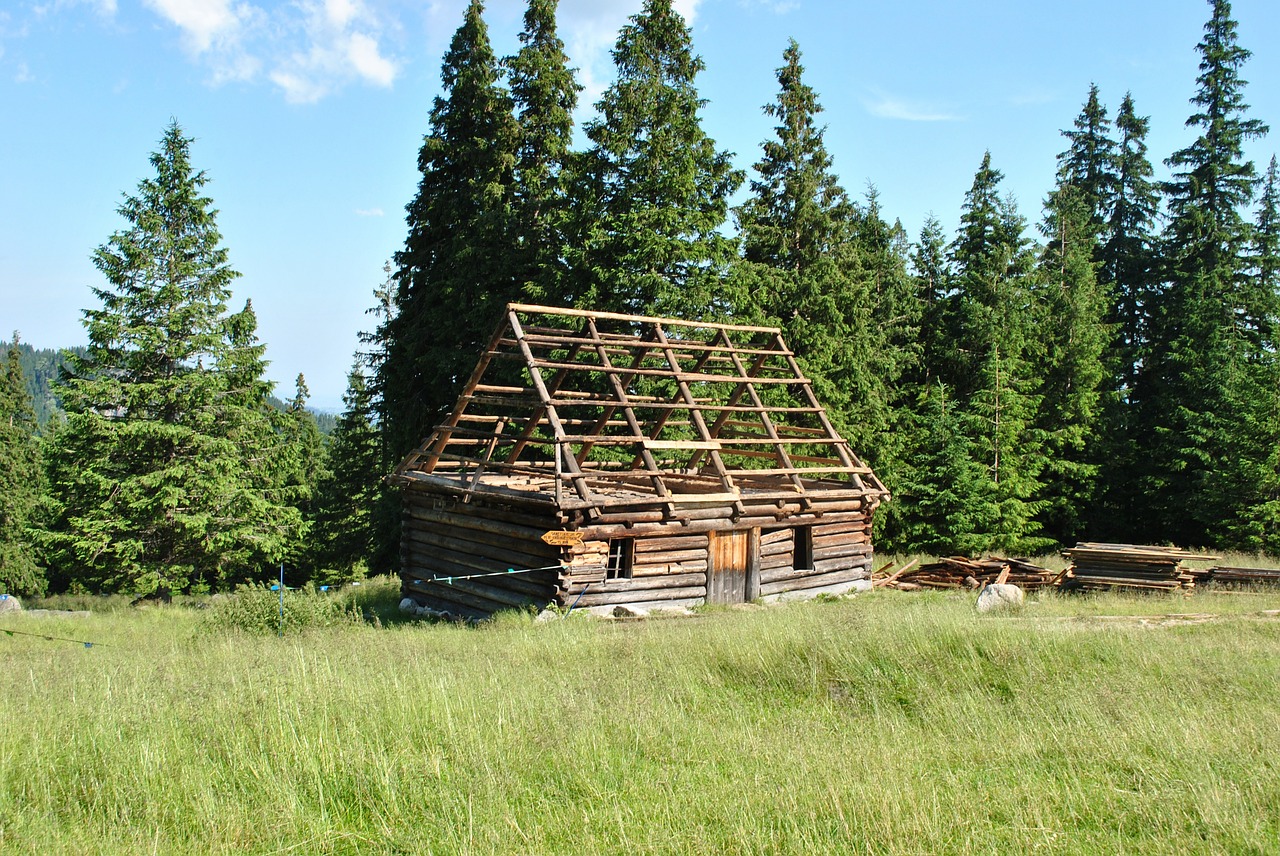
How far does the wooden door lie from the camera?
1717cm

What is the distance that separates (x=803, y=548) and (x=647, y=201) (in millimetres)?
10173

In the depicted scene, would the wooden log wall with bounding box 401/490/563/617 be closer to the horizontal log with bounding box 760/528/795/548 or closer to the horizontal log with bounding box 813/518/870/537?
the horizontal log with bounding box 760/528/795/548

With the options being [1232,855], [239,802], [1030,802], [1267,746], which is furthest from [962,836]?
[239,802]

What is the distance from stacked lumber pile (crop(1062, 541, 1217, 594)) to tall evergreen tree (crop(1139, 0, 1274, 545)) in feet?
35.2

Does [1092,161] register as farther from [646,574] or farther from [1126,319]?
[646,574]

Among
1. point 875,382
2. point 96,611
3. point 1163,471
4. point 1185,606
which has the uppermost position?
point 875,382

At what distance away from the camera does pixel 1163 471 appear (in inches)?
1220

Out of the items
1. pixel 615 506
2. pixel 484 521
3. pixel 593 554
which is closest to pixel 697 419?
pixel 615 506

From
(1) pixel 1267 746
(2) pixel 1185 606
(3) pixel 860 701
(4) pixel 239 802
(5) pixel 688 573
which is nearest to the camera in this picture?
(4) pixel 239 802

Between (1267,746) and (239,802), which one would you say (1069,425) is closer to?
(1267,746)

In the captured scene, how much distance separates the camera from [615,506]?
615 inches

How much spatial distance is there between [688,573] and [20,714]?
11.5m

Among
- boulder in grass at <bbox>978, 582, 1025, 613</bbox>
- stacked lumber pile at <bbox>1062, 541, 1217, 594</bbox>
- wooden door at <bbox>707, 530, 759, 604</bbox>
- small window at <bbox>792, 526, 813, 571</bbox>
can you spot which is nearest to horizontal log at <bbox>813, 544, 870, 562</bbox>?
small window at <bbox>792, 526, 813, 571</bbox>

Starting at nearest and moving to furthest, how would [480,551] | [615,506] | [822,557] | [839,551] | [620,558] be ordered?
[615,506] < [620,558] < [480,551] < [822,557] < [839,551]
